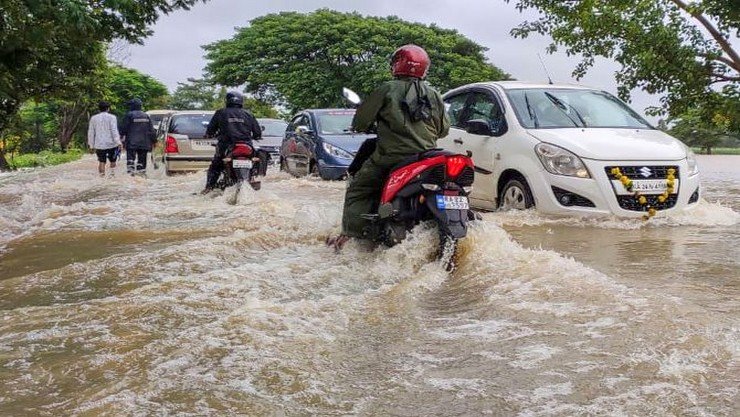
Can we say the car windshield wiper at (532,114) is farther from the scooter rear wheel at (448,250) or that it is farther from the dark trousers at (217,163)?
the dark trousers at (217,163)

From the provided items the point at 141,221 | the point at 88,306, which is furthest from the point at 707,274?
the point at 141,221

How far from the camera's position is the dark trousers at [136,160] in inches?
609

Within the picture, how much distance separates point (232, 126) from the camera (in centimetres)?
976

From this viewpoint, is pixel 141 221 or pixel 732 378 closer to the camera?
pixel 732 378

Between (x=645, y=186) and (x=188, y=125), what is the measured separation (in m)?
10.8

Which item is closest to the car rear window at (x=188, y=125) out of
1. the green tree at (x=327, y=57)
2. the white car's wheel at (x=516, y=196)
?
the white car's wheel at (x=516, y=196)

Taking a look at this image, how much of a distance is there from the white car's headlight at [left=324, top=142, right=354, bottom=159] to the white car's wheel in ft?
16.7

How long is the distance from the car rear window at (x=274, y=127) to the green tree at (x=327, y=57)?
19929mm

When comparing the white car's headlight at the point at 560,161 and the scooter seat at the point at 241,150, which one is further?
the scooter seat at the point at 241,150

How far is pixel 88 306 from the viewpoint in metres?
4.12

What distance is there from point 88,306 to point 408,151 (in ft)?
7.88

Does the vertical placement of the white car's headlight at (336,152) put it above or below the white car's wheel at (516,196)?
above

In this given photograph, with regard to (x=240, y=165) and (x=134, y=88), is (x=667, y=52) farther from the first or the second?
(x=134, y=88)

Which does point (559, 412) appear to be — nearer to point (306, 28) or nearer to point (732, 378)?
point (732, 378)
